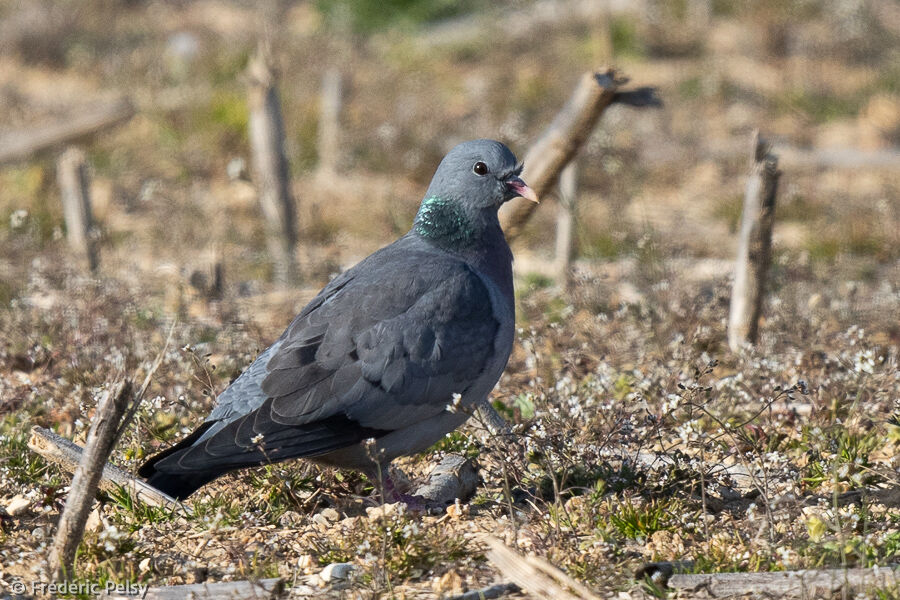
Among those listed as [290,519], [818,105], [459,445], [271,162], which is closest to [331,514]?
[290,519]

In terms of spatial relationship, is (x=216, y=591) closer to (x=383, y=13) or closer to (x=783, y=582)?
(x=783, y=582)

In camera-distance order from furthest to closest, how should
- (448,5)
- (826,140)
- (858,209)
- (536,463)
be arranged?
(448,5) < (826,140) < (858,209) < (536,463)

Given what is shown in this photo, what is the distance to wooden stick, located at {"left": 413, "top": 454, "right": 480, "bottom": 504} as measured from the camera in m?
4.07

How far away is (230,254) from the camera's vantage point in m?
8.27

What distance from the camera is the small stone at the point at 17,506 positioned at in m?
3.96

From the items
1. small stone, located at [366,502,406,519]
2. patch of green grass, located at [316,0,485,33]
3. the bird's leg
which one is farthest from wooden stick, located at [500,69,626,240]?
patch of green grass, located at [316,0,485,33]

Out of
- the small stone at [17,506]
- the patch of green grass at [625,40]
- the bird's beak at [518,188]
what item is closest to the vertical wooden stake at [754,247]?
the bird's beak at [518,188]

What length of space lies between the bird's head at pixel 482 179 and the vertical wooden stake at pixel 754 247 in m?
1.37

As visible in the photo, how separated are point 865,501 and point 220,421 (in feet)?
7.79

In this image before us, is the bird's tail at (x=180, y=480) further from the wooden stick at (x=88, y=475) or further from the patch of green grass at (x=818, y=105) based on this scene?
the patch of green grass at (x=818, y=105)

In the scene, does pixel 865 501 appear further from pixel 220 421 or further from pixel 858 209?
pixel 858 209

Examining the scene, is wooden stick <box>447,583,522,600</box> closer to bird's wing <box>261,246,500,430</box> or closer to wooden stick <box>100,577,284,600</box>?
wooden stick <box>100,577,284,600</box>

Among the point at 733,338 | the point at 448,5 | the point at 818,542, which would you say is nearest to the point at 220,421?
the point at 818,542

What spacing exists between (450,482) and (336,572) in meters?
0.78
